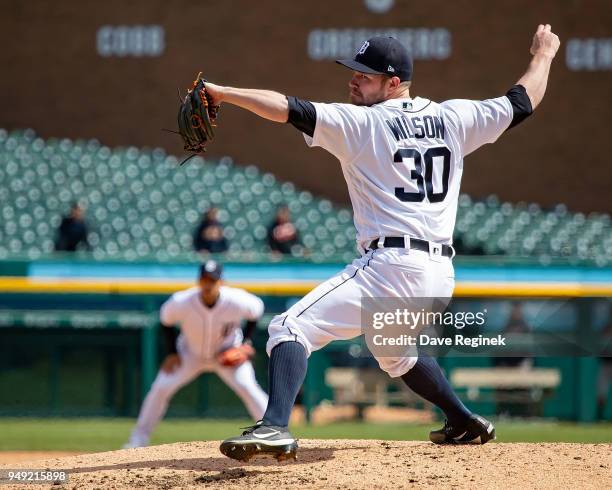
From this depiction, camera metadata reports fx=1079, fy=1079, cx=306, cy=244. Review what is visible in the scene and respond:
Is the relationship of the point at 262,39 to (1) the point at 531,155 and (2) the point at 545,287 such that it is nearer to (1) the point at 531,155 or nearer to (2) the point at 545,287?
(1) the point at 531,155

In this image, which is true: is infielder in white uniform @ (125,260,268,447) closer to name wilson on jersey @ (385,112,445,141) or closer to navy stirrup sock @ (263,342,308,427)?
navy stirrup sock @ (263,342,308,427)

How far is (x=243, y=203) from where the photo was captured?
15023 millimetres

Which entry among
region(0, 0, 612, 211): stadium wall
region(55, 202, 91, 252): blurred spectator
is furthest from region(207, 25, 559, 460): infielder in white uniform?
region(0, 0, 612, 211): stadium wall

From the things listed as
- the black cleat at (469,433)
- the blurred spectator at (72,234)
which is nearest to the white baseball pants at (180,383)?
the black cleat at (469,433)

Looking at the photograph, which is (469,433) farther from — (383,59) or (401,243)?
A: (383,59)

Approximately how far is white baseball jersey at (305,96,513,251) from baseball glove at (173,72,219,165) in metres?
0.40

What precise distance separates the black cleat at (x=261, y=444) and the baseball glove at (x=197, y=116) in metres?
1.12

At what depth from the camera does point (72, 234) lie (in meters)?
12.3

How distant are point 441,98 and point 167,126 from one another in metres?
4.37

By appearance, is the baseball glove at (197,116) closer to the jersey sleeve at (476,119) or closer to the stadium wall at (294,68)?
the jersey sleeve at (476,119)

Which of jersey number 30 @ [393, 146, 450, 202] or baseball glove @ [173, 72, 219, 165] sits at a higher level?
baseball glove @ [173, 72, 219, 165]

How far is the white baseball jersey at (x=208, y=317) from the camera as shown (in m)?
7.62

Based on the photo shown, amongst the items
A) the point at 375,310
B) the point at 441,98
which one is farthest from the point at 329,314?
the point at 441,98

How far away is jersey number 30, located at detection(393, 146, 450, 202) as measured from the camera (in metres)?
4.15
